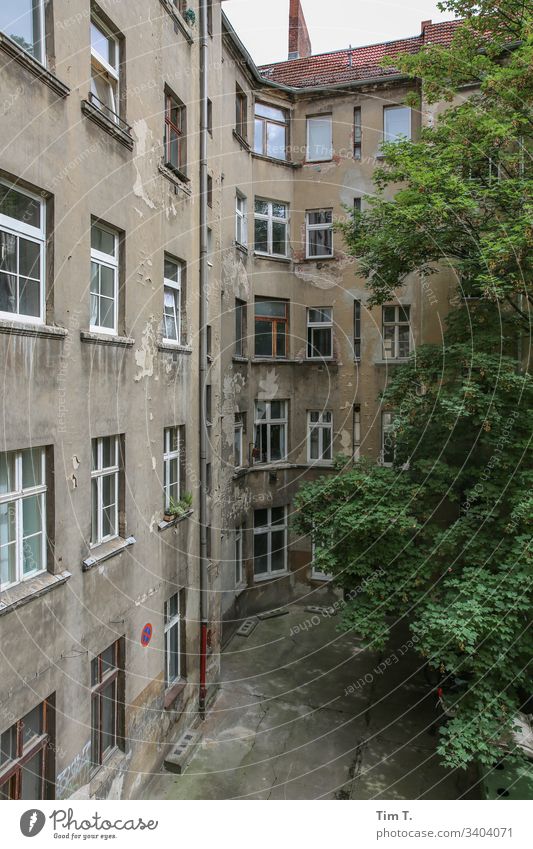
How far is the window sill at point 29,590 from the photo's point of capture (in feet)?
18.0

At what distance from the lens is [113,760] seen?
753 cm

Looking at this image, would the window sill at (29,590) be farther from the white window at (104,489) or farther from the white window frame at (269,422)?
the white window frame at (269,422)

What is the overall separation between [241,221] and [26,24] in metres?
9.65

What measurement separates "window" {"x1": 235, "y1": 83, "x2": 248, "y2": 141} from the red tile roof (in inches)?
97.8

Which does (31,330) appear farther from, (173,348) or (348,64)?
(348,64)

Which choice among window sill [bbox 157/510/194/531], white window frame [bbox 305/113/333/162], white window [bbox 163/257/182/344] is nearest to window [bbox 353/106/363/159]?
white window frame [bbox 305/113/333/162]

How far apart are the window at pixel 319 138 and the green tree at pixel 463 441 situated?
5252 millimetres

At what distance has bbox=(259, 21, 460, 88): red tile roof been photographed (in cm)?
1551

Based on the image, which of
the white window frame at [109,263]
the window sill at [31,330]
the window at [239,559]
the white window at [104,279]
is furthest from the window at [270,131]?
the window sill at [31,330]

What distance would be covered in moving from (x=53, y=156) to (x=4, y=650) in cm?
536

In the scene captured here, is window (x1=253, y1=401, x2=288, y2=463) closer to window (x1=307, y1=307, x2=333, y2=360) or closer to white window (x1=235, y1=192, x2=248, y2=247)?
window (x1=307, y1=307, x2=333, y2=360)

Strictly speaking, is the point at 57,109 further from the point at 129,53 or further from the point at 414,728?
the point at 414,728

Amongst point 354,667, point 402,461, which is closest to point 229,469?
point 402,461

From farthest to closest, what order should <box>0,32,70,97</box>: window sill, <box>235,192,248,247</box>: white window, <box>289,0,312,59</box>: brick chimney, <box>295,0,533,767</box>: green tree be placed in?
<box>289,0,312,59</box>: brick chimney → <box>235,192,248,247</box>: white window → <box>295,0,533,767</box>: green tree → <box>0,32,70,97</box>: window sill
